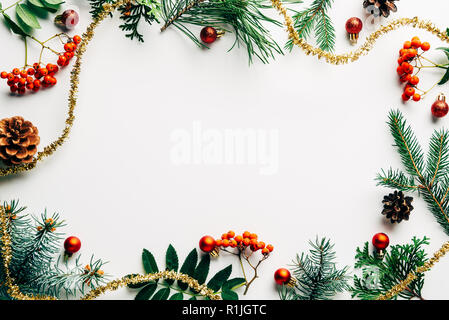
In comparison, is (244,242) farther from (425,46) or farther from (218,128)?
(425,46)

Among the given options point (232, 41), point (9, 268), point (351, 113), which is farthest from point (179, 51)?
point (9, 268)

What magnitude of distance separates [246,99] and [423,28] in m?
0.53

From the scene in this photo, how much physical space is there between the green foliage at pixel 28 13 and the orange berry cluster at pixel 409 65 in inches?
34.9

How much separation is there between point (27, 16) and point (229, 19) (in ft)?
1.62

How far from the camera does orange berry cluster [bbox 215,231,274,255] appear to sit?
99cm

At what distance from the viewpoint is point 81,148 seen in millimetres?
1010

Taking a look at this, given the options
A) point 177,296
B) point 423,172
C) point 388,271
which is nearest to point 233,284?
point 177,296

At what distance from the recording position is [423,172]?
1072mm

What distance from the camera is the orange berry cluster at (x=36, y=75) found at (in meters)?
0.98

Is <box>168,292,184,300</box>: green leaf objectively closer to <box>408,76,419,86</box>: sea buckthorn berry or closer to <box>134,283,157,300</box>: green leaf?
<box>134,283,157,300</box>: green leaf

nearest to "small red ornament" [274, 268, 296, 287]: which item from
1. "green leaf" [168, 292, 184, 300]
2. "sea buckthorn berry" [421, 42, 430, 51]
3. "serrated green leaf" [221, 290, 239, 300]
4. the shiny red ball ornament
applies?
"serrated green leaf" [221, 290, 239, 300]

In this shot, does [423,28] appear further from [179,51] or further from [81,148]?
[81,148]

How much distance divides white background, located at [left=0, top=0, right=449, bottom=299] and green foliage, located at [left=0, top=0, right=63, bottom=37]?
3 centimetres

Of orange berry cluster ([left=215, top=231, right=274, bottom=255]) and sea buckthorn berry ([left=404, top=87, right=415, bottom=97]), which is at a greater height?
sea buckthorn berry ([left=404, top=87, right=415, bottom=97])
